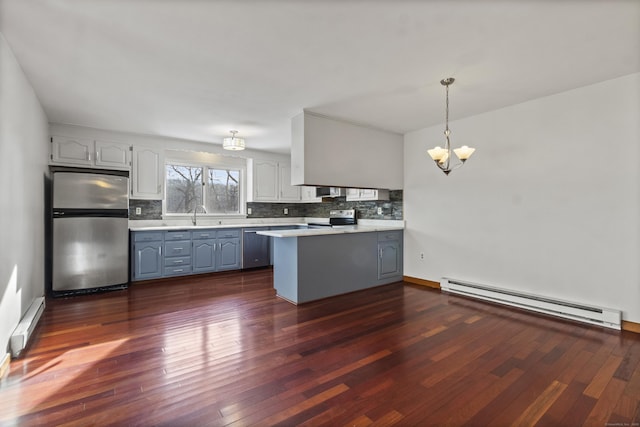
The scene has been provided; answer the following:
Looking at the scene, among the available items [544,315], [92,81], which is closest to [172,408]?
[92,81]

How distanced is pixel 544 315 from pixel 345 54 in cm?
343

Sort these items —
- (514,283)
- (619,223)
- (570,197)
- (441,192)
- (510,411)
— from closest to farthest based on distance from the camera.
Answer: (510,411)
(619,223)
(570,197)
(514,283)
(441,192)

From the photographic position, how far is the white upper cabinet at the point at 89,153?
14.3 feet

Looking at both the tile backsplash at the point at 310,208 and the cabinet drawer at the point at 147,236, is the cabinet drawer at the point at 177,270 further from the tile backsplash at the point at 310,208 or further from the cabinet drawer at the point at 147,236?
the tile backsplash at the point at 310,208

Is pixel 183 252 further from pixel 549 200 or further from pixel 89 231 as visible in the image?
pixel 549 200

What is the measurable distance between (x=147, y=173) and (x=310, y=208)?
135 inches

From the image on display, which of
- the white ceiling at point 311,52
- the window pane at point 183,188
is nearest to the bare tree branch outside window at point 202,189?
the window pane at point 183,188

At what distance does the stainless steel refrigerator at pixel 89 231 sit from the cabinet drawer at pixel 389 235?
3.79 meters

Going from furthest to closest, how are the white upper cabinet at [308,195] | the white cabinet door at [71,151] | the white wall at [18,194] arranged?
the white upper cabinet at [308,195] < the white cabinet door at [71,151] < the white wall at [18,194]

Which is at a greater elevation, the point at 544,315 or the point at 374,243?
the point at 374,243

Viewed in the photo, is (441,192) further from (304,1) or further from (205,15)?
(205,15)

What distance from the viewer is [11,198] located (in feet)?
8.09

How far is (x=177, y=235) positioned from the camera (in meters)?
5.06

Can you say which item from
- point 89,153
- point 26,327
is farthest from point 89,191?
point 26,327
